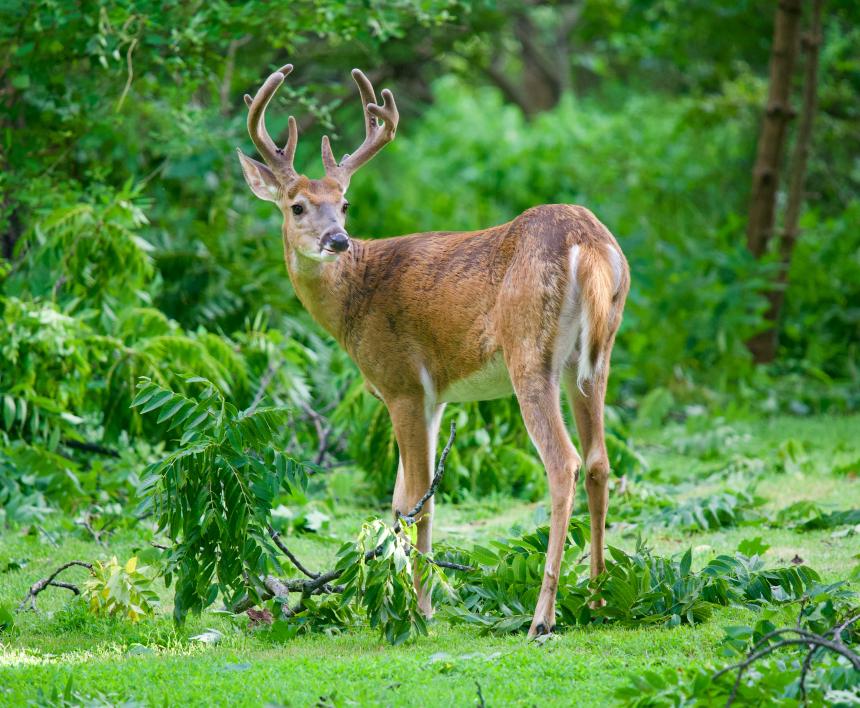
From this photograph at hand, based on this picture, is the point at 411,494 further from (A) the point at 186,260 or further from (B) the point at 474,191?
(B) the point at 474,191

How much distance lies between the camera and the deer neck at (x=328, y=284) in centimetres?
626

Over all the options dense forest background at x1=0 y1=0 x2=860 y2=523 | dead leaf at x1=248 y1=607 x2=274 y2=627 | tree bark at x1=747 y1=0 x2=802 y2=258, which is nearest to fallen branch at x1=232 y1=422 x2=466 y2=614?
dead leaf at x1=248 y1=607 x2=274 y2=627

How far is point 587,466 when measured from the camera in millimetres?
5344

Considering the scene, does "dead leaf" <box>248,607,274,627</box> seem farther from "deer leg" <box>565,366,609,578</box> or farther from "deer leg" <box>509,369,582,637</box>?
"deer leg" <box>565,366,609,578</box>

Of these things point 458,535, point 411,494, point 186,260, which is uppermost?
point 186,260

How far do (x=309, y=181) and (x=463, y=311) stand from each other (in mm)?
1130

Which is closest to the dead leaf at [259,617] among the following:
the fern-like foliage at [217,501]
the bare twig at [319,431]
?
the fern-like foliage at [217,501]

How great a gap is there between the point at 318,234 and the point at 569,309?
149 centimetres

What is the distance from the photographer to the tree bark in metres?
11.7

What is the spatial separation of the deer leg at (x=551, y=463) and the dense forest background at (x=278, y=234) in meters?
1.48

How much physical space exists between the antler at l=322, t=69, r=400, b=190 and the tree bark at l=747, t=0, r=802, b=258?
20.9ft

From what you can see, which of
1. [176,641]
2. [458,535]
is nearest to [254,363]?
[458,535]

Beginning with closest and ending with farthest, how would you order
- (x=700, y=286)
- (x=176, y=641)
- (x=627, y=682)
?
(x=627, y=682)
(x=176, y=641)
(x=700, y=286)

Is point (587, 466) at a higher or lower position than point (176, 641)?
higher
